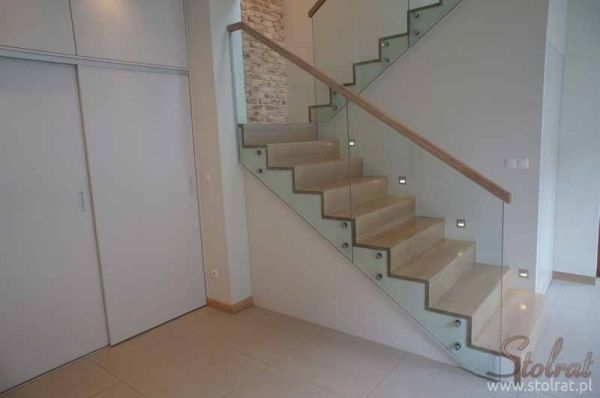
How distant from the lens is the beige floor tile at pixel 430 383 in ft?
8.03

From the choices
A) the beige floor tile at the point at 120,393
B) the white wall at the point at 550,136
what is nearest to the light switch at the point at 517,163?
the white wall at the point at 550,136

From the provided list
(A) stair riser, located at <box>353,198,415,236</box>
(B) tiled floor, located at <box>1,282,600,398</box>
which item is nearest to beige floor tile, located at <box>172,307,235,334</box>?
(B) tiled floor, located at <box>1,282,600,398</box>

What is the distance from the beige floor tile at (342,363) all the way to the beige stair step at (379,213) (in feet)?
2.97

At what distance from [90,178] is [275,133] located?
1.73 metres

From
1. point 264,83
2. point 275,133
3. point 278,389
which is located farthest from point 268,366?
point 264,83

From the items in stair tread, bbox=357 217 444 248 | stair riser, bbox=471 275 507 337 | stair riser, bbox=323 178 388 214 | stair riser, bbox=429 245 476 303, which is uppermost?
stair riser, bbox=323 178 388 214

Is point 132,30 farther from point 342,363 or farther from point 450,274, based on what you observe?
point 450,274

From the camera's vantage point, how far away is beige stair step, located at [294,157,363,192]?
3.26m

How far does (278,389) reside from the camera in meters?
2.58

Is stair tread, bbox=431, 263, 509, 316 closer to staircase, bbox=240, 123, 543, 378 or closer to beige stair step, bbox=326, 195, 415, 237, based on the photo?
staircase, bbox=240, 123, 543, 378

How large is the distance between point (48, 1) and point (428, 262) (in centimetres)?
337

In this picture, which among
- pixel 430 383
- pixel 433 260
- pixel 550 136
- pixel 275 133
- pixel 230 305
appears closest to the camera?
pixel 430 383

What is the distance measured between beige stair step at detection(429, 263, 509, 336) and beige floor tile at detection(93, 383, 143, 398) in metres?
2.13

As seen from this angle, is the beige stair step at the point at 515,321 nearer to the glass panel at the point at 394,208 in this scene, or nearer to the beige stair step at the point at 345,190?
the glass panel at the point at 394,208
